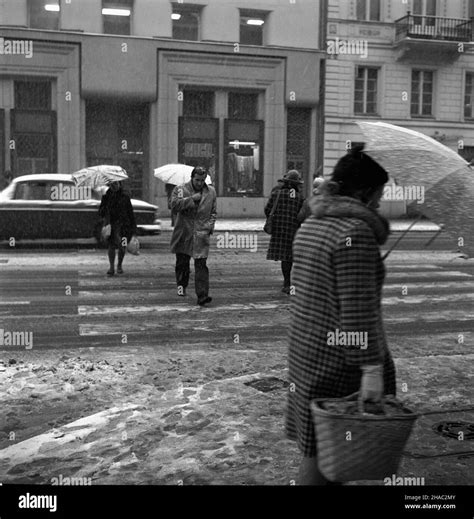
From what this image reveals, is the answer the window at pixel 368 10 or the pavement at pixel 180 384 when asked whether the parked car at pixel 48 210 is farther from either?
the window at pixel 368 10

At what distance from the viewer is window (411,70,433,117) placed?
3195 centimetres

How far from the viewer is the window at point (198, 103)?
2927 centimetres

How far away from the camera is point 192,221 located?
33.7 feet

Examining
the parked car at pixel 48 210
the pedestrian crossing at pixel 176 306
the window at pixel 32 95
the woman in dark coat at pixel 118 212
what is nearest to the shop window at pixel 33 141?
the window at pixel 32 95

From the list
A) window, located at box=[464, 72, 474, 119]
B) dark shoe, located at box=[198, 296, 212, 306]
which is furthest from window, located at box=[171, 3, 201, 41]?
dark shoe, located at box=[198, 296, 212, 306]

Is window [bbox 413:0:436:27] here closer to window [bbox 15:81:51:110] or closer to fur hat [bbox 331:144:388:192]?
window [bbox 15:81:51:110]

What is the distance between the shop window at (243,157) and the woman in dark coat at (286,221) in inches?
733

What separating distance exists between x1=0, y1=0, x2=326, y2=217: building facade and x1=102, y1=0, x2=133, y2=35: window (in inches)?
1.5

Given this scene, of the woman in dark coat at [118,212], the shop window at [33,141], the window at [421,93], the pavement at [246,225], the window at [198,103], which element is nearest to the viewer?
the woman in dark coat at [118,212]

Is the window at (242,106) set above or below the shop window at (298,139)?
above

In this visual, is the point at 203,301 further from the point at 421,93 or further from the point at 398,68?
the point at 421,93

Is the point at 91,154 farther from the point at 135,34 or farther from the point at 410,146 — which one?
the point at 410,146

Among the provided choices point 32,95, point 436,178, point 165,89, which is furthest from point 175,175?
point 32,95
